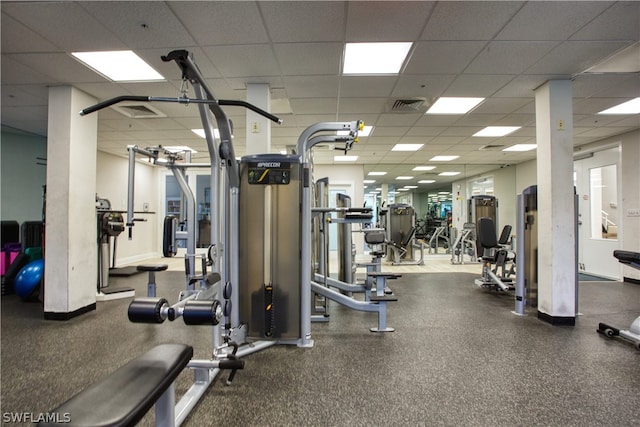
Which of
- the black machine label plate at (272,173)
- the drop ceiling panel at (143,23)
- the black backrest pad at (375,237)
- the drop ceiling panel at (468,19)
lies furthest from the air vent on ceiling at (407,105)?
the drop ceiling panel at (143,23)

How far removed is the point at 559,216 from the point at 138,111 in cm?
585

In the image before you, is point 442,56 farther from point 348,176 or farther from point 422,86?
point 348,176

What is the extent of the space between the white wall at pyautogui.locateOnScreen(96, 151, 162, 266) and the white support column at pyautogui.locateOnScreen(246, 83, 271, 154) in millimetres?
3901

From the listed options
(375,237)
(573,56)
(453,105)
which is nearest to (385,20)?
(573,56)

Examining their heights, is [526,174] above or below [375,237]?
above

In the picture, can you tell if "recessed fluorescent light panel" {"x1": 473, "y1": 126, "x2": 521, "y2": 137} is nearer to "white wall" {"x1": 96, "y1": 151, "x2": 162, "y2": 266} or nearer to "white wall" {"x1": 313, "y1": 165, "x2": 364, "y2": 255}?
"white wall" {"x1": 313, "y1": 165, "x2": 364, "y2": 255}

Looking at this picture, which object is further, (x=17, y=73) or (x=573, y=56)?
(x=17, y=73)

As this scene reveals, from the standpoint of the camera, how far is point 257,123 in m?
3.57

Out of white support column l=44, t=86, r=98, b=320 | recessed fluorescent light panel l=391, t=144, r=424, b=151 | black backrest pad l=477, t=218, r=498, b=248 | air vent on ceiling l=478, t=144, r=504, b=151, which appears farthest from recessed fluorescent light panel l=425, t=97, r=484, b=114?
white support column l=44, t=86, r=98, b=320

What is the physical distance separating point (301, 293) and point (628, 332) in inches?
122

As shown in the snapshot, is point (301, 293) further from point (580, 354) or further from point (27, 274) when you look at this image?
point (27, 274)

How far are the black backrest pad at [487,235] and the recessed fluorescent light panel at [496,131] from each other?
1748 mm

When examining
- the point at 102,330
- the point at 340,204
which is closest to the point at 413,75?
the point at 340,204

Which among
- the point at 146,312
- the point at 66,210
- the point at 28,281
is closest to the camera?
the point at 146,312
